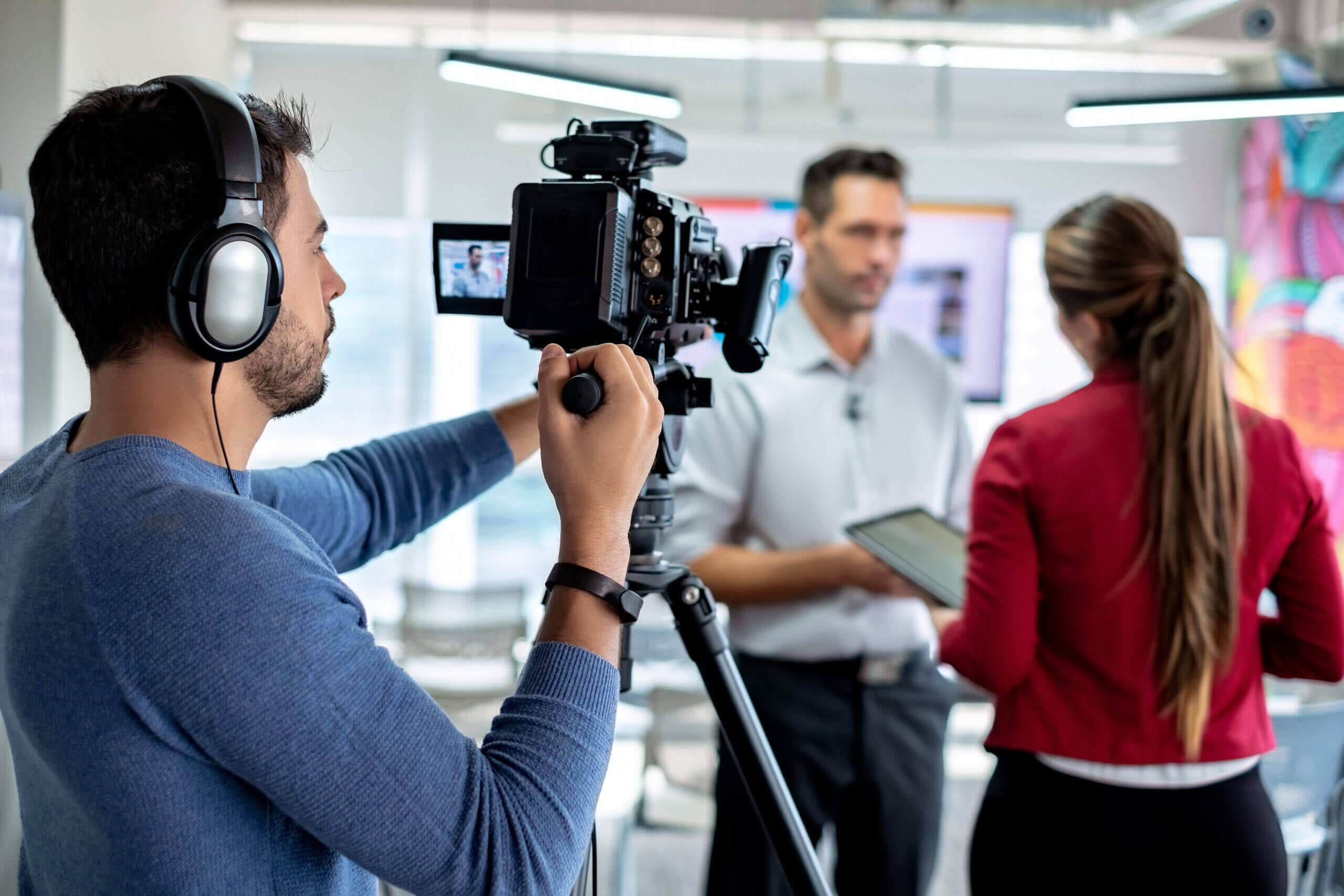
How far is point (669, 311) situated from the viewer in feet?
3.62

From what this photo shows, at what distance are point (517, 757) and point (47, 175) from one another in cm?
57

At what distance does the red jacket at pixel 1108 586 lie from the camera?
148 centimetres

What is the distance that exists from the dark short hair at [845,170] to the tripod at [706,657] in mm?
1201

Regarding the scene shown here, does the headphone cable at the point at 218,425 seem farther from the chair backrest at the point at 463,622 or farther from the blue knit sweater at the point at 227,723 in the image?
the chair backrest at the point at 463,622

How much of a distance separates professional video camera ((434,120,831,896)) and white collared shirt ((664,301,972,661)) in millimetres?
827

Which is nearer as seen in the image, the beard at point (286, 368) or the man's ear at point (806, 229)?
the beard at point (286, 368)

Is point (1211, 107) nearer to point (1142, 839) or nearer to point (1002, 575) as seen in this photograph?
point (1002, 575)

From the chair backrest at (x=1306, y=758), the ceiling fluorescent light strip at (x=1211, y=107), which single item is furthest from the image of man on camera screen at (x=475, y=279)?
the ceiling fluorescent light strip at (x=1211, y=107)

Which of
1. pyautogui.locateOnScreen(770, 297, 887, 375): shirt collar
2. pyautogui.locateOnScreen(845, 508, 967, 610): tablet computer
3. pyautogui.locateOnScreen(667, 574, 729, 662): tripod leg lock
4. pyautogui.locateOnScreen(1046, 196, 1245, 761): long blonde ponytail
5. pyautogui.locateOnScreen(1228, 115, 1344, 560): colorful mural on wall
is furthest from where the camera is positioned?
pyautogui.locateOnScreen(1228, 115, 1344, 560): colorful mural on wall

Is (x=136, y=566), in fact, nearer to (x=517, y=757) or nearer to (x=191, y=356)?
(x=191, y=356)

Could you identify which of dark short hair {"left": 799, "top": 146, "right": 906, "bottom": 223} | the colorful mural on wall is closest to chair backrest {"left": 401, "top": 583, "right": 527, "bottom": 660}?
dark short hair {"left": 799, "top": 146, "right": 906, "bottom": 223}

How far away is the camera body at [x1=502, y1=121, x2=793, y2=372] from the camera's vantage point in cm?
102

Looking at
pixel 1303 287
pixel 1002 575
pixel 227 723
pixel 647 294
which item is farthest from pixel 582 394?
pixel 1303 287

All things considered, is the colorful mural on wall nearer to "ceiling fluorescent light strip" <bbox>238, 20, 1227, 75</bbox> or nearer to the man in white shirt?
"ceiling fluorescent light strip" <bbox>238, 20, 1227, 75</bbox>
